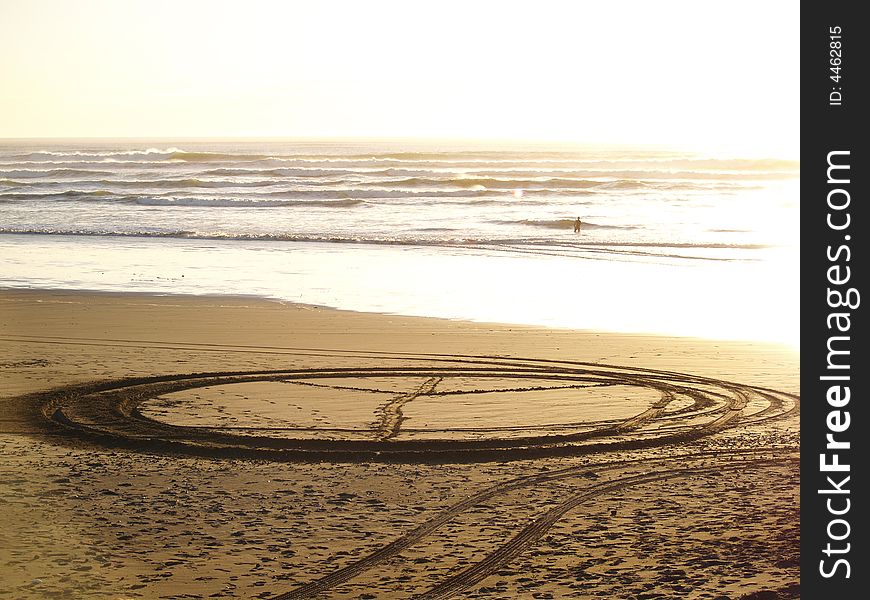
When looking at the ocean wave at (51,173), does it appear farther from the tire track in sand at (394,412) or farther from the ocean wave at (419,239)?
the tire track in sand at (394,412)

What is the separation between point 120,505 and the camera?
704 centimetres

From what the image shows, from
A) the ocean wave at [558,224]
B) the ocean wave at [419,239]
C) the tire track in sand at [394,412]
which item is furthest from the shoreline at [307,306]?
the ocean wave at [558,224]

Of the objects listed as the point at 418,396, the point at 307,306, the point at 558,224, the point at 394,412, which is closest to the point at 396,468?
the point at 394,412

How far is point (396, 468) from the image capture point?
8047 mm

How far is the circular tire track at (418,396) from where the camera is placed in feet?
28.1

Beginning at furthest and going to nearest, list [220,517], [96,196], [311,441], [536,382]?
[96,196] → [536,382] → [311,441] → [220,517]

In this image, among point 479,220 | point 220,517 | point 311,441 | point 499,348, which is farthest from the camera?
point 479,220

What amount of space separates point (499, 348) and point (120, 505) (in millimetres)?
7088

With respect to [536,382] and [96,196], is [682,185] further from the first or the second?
[536,382]

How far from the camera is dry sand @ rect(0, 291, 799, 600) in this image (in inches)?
235

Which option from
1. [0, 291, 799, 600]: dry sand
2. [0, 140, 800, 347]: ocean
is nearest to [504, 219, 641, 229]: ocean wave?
[0, 140, 800, 347]: ocean

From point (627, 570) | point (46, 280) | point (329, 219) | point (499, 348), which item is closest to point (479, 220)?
point (329, 219)
